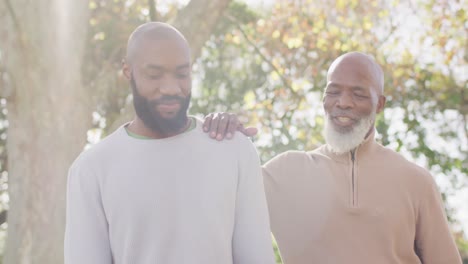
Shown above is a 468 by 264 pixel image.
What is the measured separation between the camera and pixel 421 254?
401cm

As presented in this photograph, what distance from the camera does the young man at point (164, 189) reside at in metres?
2.96

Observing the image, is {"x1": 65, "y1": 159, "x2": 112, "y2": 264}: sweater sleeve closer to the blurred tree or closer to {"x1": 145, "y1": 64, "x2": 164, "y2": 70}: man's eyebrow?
{"x1": 145, "y1": 64, "x2": 164, "y2": 70}: man's eyebrow

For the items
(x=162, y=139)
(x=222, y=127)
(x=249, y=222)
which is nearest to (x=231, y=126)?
(x=222, y=127)

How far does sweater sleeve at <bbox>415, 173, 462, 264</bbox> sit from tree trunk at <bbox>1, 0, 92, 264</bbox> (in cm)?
417

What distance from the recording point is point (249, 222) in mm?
3062

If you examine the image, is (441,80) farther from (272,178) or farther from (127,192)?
(127,192)

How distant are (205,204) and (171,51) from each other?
571 millimetres

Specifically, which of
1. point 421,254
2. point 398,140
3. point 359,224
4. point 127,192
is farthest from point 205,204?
point 398,140

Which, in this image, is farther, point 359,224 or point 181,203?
point 359,224

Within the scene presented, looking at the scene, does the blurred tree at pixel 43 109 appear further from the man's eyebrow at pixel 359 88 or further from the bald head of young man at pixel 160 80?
the bald head of young man at pixel 160 80

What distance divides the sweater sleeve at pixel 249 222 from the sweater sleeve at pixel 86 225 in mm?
480

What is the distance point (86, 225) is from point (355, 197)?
1460 millimetres

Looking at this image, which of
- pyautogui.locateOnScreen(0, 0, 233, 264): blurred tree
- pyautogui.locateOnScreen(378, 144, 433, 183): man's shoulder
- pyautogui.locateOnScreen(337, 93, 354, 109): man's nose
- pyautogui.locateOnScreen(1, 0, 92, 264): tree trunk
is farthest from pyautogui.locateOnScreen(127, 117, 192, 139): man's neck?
pyautogui.locateOnScreen(1, 0, 92, 264): tree trunk

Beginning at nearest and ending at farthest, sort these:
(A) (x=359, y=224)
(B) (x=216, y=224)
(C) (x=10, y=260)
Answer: (B) (x=216, y=224), (A) (x=359, y=224), (C) (x=10, y=260)
